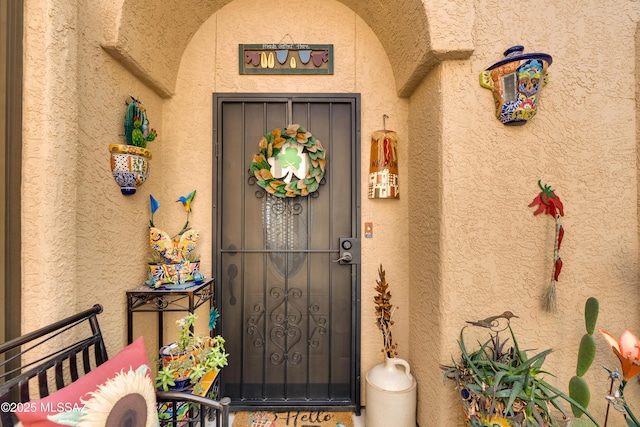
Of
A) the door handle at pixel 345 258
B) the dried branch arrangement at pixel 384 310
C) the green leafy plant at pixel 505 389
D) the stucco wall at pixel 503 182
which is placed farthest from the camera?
the door handle at pixel 345 258

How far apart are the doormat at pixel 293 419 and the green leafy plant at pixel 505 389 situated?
0.91 metres

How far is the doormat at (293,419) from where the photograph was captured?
1820mm

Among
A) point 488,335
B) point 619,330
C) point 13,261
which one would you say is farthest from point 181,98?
point 619,330

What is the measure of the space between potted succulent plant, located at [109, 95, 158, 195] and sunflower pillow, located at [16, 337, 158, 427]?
0.91 meters

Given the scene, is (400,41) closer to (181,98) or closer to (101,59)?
(181,98)

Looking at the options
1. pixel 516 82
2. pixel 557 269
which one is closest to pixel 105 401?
pixel 557 269

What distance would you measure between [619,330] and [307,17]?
2.75 meters

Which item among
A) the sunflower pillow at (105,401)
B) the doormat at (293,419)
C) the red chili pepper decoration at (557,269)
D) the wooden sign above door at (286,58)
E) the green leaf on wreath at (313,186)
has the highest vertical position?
the wooden sign above door at (286,58)

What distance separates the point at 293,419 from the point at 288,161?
180 centimetres

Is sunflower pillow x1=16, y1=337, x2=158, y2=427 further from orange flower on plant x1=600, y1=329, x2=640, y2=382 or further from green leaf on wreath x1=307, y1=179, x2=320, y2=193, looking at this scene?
orange flower on plant x1=600, y1=329, x2=640, y2=382

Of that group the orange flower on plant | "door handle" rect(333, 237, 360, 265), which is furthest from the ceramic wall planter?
Result: the orange flower on plant

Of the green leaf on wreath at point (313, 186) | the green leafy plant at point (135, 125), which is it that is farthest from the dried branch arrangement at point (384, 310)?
the green leafy plant at point (135, 125)

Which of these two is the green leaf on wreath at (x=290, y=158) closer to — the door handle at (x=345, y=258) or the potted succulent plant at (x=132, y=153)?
the door handle at (x=345, y=258)

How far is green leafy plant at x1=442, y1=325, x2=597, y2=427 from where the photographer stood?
1.14 meters
